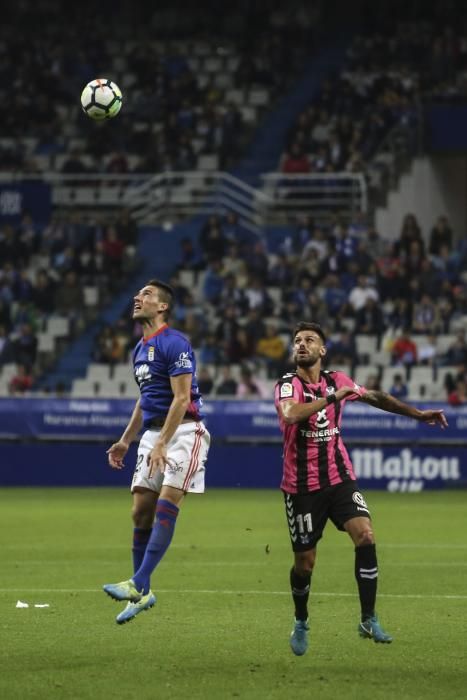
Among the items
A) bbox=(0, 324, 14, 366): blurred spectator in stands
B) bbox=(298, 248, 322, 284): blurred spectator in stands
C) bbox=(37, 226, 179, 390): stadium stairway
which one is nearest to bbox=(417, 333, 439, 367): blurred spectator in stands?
bbox=(298, 248, 322, 284): blurred spectator in stands

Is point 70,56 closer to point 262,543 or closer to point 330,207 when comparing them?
point 330,207

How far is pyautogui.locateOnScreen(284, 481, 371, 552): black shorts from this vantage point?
32.5ft

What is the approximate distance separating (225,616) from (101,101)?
19.1ft

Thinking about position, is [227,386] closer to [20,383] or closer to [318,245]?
[20,383]

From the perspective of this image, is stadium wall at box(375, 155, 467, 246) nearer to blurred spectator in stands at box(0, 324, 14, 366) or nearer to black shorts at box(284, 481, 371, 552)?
blurred spectator in stands at box(0, 324, 14, 366)

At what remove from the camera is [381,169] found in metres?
35.3

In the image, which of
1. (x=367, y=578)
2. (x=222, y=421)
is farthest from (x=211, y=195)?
(x=367, y=578)

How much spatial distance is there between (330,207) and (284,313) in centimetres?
585

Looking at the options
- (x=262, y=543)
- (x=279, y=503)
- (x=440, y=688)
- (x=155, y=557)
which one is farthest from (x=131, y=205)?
(x=440, y=688)

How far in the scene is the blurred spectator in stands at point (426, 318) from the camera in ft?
98.1

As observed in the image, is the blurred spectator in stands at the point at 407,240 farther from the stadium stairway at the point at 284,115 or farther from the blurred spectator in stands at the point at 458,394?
the blurred spectator in stands at the point at 458,394

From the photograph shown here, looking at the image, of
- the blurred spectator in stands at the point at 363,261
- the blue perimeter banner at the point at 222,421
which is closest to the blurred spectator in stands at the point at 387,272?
the blurred spectator in stands at the point at 363,261

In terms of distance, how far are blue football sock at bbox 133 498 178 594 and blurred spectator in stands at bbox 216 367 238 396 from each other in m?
17.1

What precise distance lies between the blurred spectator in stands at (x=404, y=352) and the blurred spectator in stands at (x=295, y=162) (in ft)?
24.6
